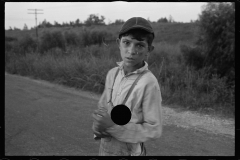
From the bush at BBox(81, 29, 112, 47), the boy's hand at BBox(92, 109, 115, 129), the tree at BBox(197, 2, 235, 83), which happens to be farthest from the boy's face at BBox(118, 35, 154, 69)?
the bush at BBox(81, 29, 112, 47)

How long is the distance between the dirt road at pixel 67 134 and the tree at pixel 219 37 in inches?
82.9

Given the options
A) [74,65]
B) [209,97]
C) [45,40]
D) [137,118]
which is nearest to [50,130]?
[74,65]

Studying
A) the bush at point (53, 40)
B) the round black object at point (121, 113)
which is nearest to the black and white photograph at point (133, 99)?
the round black object at point (121, 113)

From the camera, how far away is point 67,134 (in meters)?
3.91

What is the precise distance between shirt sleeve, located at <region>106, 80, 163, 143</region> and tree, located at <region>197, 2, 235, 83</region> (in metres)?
5.49

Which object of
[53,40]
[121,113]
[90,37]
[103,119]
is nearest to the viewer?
[121,113]

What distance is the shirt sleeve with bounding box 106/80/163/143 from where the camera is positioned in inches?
34.3

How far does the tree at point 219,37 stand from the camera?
5777 mm

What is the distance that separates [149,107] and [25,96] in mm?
5768

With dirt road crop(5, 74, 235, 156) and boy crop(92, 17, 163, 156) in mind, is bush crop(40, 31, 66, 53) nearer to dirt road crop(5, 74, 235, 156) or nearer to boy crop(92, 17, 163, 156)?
dirt road crop(5, 74, 235, 156)

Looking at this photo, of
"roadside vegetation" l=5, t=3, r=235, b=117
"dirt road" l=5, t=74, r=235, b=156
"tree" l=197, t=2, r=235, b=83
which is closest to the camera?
"dirt road" l=5, t=74, r=235, b=156

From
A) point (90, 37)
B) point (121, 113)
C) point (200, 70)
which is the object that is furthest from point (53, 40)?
point (121, 113)

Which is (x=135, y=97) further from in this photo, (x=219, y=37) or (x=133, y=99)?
(x=219, y=37)

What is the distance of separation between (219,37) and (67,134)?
15.2 ft
